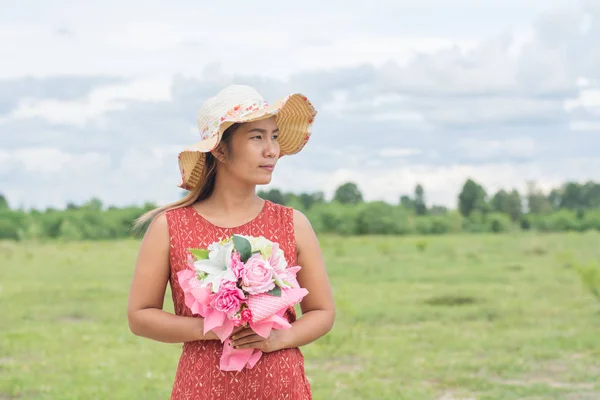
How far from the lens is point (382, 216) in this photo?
40969 mm

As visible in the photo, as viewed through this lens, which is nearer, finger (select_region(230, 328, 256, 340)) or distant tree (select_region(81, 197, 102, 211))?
finger (select_region(230, 328, 256, 340))

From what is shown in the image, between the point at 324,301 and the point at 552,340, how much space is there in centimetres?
726

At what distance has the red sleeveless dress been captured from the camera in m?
2.62

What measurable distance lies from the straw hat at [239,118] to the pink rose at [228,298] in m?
0.48

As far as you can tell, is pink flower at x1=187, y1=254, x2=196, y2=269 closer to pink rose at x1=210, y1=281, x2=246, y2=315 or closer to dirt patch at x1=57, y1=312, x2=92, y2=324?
pink rose at x1=210, y1=281, x2=246, y2=315

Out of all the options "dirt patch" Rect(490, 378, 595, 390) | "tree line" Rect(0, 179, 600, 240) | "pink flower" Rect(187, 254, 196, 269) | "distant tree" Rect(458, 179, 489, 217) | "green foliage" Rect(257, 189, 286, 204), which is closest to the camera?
"pink flower" Rect(187, 254, 196, 269)

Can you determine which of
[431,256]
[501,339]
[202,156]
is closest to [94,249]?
[431,256]

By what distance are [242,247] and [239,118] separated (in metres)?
0.44

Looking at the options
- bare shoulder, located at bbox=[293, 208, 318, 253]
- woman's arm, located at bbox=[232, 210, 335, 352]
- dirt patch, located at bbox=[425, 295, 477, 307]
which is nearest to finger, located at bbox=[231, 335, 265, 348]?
woman's arm, located at bbox=[232, 210, 335, 352]

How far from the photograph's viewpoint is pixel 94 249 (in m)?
25.6

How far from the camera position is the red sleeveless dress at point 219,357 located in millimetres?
2621

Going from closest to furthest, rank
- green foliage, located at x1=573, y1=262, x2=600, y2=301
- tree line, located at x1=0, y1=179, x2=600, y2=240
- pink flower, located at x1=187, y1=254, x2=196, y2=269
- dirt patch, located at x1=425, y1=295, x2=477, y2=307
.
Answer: pink flower, located at x1=187, y1=254, x2=196, y2=269
green foliage, located at x1=573, y1=262, x2=600, y2=301
dirt patch, located at x1=425, y1=295, x2=477, y2=307
tree line, located at x1=0, y1=179, x2=600, y2=240

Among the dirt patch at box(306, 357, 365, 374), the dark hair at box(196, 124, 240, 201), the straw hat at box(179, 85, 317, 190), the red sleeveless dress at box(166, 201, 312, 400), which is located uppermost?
the straw hat at box(179, 85, 317, 190)

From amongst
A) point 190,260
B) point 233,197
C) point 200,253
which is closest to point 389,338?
point 233,197
